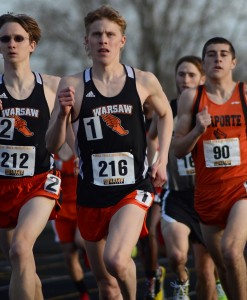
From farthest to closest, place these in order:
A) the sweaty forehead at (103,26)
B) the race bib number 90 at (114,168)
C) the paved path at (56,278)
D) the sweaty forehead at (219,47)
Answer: the paved path at (56,278) < the sweaty forehead at (219,47) < the sweaty forehead at (103,26) < the race bib number 90 at (114,168)

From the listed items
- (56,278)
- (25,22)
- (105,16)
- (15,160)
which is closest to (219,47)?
(105,16)

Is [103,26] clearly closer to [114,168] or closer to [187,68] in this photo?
[114,168]

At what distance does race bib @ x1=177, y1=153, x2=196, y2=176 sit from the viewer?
11086 mm

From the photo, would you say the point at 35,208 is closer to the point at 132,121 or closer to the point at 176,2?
the point at 132,121

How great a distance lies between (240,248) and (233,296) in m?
0.46

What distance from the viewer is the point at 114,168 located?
8.47 meters

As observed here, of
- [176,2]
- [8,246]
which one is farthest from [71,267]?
[176,2]

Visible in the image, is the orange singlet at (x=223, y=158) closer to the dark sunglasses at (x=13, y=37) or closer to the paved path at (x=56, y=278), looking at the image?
the dark sunglasses at (x=13, y=37)

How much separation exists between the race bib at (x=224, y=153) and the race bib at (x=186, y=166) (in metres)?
1.70

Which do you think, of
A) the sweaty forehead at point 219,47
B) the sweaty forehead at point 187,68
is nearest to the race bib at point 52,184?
the sweaty forehead at point 219,47

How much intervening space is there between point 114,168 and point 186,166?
2.75 meters

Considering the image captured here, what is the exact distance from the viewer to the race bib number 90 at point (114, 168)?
847 cm

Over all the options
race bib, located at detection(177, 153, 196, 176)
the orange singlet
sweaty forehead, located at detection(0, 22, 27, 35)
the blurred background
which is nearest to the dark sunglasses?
sweaty forehead, located at detection(0, 22, 27, 35)

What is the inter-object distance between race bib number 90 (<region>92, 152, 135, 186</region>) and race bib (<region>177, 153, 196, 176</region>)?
2.63 m
